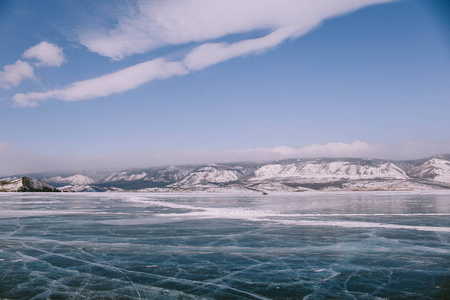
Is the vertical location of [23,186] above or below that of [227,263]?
below

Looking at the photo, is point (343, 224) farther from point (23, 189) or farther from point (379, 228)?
point (23, 189)

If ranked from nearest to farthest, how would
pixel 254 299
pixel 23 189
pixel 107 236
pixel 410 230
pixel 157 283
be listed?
pixel 254 299 → pixel 157 283 → pixel 107 236 → pixel 410 230 → pixel 23 189

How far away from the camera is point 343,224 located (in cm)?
1661

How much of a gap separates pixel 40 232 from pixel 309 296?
44.1 feet

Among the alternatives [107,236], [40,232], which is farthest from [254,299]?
[40,232]

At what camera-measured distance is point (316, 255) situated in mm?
9750

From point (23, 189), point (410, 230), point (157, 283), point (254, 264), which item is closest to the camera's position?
point (157, 283)

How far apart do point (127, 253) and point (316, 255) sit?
6047mm

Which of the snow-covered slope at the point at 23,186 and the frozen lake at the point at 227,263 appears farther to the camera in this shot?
the snow-covered slope at the point at 23,186

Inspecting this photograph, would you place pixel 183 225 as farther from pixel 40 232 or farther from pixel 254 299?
pixel 254 299

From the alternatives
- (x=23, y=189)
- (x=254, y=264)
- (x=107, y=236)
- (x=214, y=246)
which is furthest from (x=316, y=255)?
(x=23, y=189)

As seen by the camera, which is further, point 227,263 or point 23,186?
point 23,186

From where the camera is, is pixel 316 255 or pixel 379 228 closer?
pixel 316 255

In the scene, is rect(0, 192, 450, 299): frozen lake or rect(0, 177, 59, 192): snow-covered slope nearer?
rect(0, 192, 450, 299): frozen lake
